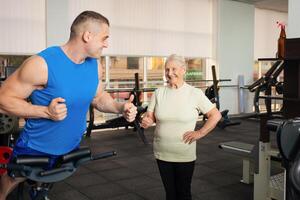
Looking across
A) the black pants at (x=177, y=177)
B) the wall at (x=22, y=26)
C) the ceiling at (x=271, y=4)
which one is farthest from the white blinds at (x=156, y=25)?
the black pants at (x=177, y=177)

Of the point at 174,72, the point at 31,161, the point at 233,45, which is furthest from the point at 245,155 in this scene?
the point at 233,45

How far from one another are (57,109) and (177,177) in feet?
4.01

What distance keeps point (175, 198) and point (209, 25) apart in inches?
272

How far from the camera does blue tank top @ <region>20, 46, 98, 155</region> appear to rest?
5.29ft

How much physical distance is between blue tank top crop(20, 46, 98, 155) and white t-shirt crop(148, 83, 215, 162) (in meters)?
0.75

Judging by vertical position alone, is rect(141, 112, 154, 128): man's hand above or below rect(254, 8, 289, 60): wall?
below

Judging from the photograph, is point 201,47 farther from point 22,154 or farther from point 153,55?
point 22,154

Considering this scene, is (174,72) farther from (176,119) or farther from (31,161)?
(31,161)

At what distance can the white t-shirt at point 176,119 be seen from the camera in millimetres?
2377

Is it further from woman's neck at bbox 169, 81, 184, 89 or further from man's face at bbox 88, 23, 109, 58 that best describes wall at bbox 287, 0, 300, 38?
man's face at bbox 88, 23, 109, 58

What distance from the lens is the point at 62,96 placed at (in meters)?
1.62

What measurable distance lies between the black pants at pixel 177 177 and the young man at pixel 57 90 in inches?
30.0

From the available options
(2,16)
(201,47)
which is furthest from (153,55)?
(2,16)

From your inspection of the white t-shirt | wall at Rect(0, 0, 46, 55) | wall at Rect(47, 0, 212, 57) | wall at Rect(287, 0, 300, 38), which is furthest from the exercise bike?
wall at Rect(47, 0, 212, 57)
